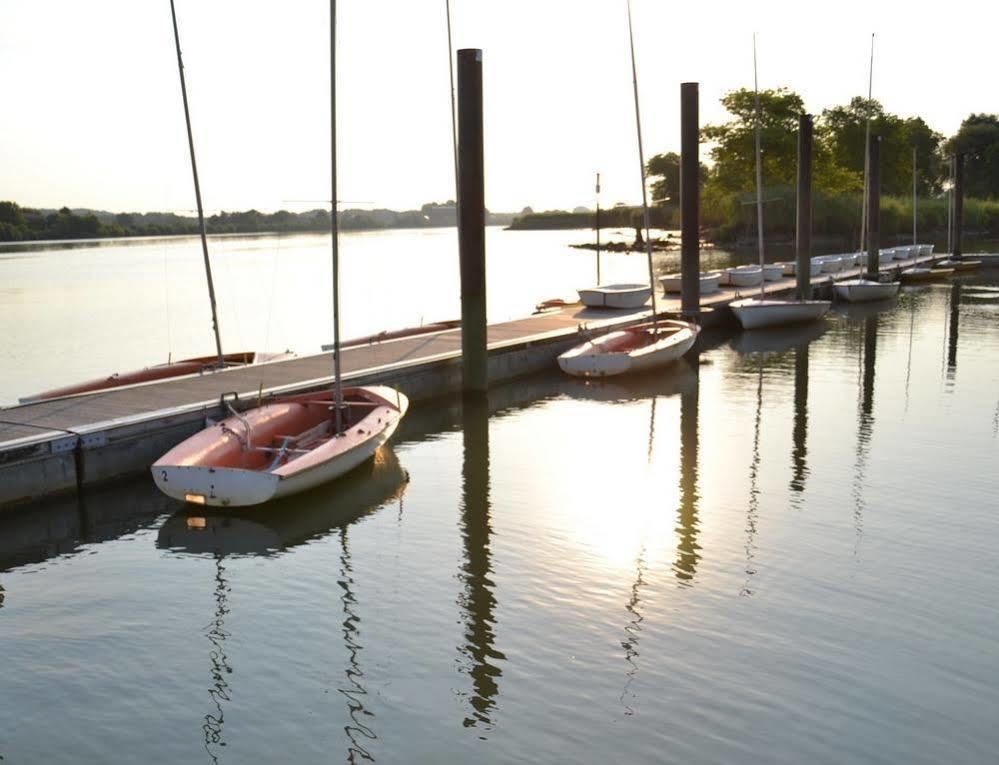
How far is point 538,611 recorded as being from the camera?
8.80 metres

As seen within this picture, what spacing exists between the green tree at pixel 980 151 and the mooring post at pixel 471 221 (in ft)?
322

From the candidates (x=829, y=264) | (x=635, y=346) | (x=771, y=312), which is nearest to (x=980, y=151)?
(x=829, y=264)

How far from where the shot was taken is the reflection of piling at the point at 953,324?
23.4 metres

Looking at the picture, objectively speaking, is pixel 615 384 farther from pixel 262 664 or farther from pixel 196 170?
pixel 262 664

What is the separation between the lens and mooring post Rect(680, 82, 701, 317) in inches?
992

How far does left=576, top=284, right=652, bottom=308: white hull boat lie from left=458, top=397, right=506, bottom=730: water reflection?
1231cm

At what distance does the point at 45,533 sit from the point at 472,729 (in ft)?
21.0

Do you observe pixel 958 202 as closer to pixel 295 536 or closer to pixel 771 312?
pixel 771 312

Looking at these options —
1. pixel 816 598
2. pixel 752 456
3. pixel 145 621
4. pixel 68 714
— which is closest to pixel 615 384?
pixel 752 456

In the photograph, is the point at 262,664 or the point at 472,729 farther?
the point at 262,664

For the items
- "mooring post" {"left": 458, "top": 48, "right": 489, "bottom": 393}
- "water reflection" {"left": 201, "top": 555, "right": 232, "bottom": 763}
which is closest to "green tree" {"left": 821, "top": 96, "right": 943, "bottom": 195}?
"mooring post" {"left": 458, "top": 48, "right": 489, "bottom": 393}

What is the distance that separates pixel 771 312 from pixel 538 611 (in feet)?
69.4

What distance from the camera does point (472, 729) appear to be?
22.4 feet

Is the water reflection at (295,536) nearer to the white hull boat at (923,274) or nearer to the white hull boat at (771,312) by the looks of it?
the white hull boat at (771,312)
